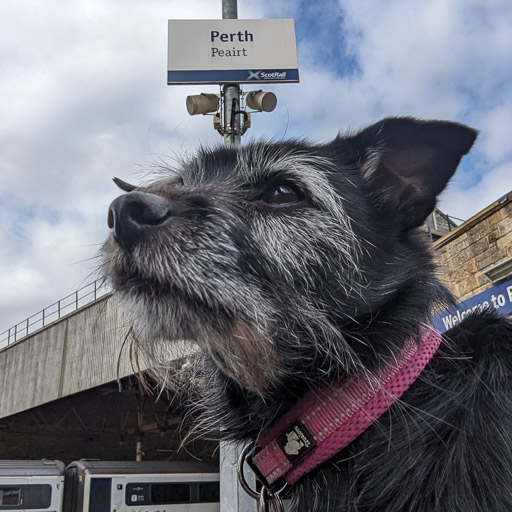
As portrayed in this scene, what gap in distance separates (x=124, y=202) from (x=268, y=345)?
2.24ft

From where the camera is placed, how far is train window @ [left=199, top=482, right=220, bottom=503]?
52.9 ft

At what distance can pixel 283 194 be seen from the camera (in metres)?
2.13

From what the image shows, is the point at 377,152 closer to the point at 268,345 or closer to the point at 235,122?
the point at 268,345

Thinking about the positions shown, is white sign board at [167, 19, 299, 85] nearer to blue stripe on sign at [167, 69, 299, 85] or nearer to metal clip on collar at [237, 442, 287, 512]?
blue stripe on sign at [167, 69, 299, 85]

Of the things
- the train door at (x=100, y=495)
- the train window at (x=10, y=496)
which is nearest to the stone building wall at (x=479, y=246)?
the train door at (x=100, y=495)

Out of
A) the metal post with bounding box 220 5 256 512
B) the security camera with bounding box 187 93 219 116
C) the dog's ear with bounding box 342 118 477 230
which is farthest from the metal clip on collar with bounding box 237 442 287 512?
the security camera with bounding box 187 93 219 116

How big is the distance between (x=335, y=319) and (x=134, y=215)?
815 millimetres

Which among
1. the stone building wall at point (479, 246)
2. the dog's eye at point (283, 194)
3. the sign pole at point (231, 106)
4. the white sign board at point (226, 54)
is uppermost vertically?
the white sign board at point (226, 54)

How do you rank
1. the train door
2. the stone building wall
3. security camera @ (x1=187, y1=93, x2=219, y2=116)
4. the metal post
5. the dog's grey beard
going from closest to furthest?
the dog's grey beard → the metal post → security camera @ (x1=187, y1=93, x2=219, y2=116) → the stone building wall → the train door

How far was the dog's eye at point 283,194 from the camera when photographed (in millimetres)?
2123

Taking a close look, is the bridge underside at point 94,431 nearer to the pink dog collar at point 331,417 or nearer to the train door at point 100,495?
the train door at point 100,495

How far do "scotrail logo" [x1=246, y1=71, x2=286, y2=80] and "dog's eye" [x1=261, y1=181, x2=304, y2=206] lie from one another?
13.5 feet

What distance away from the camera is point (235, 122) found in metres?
5.91

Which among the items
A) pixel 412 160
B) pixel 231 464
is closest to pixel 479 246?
pixel 231 464
